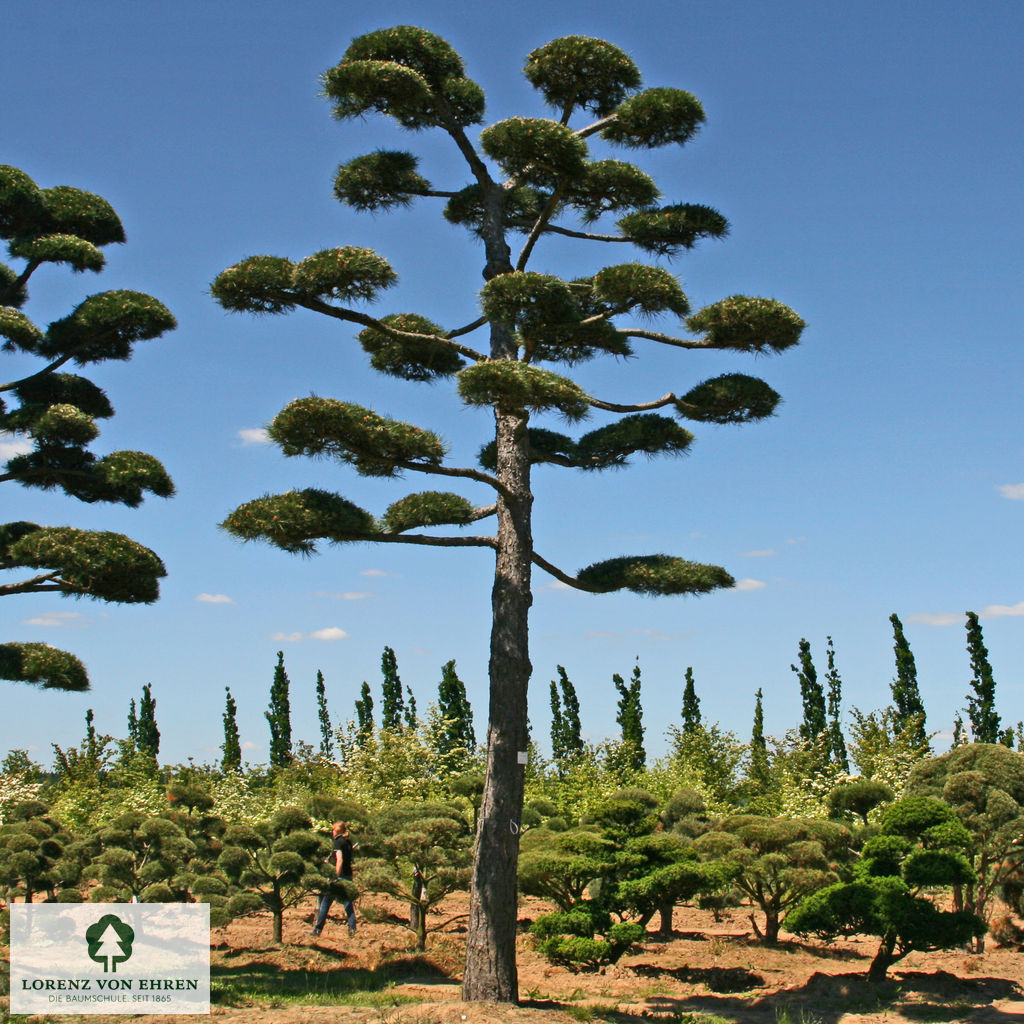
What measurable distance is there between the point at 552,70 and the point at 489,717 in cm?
644

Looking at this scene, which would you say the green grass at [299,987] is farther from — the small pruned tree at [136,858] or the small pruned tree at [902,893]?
the small pruned tree at [902,893]

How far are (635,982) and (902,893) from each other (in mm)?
2790

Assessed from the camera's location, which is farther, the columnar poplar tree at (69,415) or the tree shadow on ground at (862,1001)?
the columnar poplar tree at (69,415)

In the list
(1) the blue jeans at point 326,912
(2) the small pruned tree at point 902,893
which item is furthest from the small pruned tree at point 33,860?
(2) the small pruned tree at point 902,893

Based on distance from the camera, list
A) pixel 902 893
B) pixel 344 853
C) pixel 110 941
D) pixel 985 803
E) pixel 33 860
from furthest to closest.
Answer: pixel 344 853 < pixel 33 860 < pixel 985 803 < pixel 110 941 < pixel 902 893

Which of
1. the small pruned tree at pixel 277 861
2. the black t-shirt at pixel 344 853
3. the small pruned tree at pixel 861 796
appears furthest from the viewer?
the small pruned tree at pixel 861 796

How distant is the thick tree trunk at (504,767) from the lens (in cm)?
802

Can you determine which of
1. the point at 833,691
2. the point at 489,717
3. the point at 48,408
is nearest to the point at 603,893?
the point at 489,717

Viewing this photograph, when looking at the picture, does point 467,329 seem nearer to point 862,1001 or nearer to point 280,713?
point 862,1001

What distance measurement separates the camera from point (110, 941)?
983 centimetres

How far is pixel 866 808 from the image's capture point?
12.3 m

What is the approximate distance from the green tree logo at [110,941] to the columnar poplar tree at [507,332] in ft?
12.4

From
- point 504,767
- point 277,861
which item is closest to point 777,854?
point 504,767

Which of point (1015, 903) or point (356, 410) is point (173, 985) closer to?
point (356, 410)
